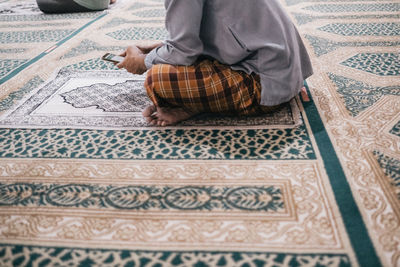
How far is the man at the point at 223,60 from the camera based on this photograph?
43.1 inches

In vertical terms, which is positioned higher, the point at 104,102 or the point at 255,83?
the point at 255,83

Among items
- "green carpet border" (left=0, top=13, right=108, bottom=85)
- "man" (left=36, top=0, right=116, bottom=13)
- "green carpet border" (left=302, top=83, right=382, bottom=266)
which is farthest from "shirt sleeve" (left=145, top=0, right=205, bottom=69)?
"man" (left=36, top=0, right=116, bottom=13)

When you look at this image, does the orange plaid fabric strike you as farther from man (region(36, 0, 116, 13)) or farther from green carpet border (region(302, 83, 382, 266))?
man (region(36, 0, 116, 13))

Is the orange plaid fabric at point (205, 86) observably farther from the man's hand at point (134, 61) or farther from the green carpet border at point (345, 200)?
the green carpet border at point (345, 200)

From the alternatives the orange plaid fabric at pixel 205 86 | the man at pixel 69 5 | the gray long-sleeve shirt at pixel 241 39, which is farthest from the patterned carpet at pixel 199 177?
the man at pixel 69 5

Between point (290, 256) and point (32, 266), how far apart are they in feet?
2.13

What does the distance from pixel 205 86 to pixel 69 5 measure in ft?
9.91

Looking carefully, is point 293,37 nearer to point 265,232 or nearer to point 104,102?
point 265,232

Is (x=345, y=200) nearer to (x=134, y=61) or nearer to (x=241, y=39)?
(x=241, y=39)

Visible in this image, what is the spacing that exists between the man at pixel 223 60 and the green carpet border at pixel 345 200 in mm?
203

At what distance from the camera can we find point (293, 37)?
3.95ft

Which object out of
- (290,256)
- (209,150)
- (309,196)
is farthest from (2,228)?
(309,196)

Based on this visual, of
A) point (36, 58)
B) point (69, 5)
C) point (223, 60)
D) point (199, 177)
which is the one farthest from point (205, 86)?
point (69, 5)

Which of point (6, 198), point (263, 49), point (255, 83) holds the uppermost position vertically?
point (263, 49)
